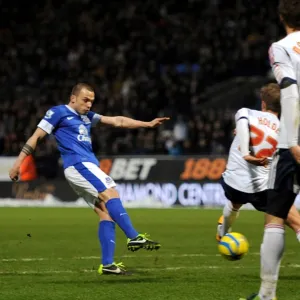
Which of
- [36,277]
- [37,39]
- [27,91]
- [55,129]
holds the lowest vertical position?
[36,277]

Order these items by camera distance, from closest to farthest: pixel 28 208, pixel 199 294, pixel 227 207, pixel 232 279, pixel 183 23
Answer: pixel 199 294 < pixel 232 279 < pixel 227 207 < pixel 28 208 < pixel 183 23

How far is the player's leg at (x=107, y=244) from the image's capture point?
9.03 meters

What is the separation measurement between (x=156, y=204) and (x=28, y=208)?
3028mm

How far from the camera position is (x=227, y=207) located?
1021 cm

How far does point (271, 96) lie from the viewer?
932 centimetres

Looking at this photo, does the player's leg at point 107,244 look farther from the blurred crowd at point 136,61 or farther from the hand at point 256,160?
the blurred crowd at point 136,61

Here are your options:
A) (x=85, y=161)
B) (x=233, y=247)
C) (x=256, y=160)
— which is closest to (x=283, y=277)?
(x=233, y=247)

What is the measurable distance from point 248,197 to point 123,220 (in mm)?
1595

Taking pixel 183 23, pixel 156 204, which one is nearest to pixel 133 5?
pixel 183 23

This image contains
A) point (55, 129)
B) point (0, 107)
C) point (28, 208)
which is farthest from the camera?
point (0, 107)

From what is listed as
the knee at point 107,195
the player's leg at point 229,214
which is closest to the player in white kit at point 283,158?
the knee at point 107,195

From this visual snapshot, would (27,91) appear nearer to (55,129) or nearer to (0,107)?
(0,107)

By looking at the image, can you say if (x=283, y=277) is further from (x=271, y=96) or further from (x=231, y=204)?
(x=271, y=96)

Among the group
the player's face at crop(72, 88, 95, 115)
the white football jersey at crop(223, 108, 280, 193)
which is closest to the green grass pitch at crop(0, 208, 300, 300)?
the white football jersey at crop(223, 108, 280, 193)
